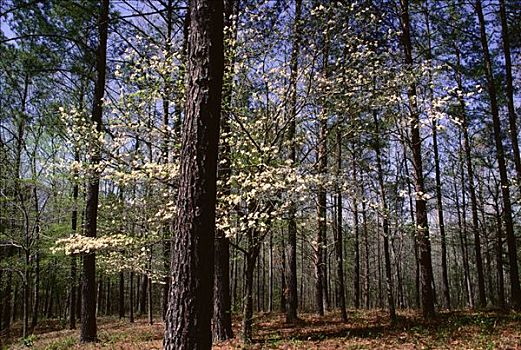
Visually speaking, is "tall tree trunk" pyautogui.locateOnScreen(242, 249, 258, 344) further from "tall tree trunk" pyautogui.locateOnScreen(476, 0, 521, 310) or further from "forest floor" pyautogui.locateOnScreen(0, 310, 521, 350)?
"tall tree trunk" pyautogui.locateOnScreen(476, 0, 521, 310)

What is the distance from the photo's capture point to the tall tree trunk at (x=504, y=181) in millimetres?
12398

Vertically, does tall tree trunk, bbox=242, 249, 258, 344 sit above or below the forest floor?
above

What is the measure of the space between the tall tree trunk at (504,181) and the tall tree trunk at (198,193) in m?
10.7

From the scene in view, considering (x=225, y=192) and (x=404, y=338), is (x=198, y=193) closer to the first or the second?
(x=225, y=192)

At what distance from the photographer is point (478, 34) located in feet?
47.9

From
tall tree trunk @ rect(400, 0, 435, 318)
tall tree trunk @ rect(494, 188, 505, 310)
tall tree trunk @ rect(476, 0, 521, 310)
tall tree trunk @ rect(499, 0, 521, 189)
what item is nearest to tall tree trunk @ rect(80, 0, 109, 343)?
tall tree trunk @ rect(400, 0, 435, 318)

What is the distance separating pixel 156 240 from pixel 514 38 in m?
13.9

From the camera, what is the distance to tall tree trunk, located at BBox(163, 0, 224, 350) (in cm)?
340

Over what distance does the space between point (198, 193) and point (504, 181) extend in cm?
1213

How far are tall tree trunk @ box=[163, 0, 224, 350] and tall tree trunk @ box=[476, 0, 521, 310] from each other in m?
10.7

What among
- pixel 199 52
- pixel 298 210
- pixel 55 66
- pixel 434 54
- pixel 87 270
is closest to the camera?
pixel 199 52

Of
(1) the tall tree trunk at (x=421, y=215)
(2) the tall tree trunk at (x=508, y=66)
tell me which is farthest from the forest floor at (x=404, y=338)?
(2) the tall tree trunk at (x=508, y=66)

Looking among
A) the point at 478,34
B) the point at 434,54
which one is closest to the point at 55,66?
the point at 434,54

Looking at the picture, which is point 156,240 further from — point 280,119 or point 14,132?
point 14,132
